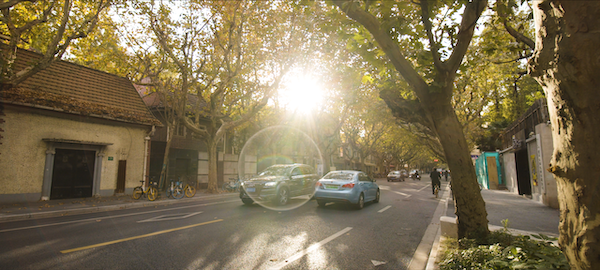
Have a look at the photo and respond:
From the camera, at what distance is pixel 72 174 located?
13.7 meters

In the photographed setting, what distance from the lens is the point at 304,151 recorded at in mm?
43344

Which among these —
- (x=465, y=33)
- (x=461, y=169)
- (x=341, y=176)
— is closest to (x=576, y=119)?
(x=461, y=169)

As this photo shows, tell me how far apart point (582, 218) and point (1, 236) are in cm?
974

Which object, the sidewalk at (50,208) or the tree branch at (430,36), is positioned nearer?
the tree branch at (430,36)

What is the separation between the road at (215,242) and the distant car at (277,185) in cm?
212

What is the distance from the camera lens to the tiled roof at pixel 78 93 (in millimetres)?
12406

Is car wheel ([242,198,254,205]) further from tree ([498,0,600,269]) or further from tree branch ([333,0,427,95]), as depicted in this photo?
tree ([498,0,600,269])

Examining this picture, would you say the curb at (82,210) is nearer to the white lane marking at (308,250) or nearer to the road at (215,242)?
the road at (215,242)

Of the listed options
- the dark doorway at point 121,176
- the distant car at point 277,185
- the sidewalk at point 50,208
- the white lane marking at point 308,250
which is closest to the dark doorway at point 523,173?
the distant car at point 277,185

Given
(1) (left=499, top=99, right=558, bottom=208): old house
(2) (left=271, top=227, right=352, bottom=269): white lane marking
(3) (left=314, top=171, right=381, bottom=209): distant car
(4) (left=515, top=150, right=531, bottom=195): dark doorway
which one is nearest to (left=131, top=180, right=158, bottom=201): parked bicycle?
(3) (left=314, top=171, right=381, bottom=209): distant car

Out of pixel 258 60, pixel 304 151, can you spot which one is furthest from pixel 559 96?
pixel 304 151

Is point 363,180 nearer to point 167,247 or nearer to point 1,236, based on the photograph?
point 167,247

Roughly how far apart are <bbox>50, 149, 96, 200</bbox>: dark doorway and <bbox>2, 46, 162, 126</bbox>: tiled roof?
82.5 inches

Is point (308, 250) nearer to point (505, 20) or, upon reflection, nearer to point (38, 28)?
point (505, 20)
